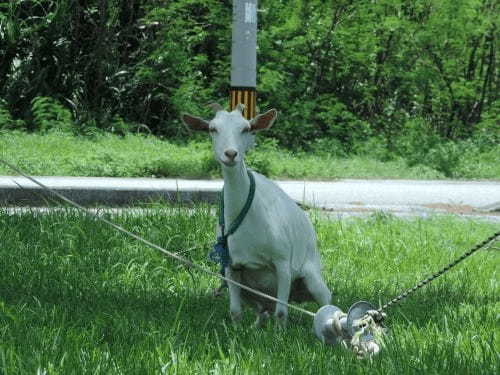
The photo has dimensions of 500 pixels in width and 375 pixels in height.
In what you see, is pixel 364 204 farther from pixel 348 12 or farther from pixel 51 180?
pixel 348 12

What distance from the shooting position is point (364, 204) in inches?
402

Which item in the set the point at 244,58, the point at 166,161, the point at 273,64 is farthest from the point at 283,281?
the point at 273,64

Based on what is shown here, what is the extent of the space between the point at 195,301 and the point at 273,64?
457 inches

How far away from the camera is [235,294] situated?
160 inches

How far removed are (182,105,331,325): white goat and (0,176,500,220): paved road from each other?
3.52 m

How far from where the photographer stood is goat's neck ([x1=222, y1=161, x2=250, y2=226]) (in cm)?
390

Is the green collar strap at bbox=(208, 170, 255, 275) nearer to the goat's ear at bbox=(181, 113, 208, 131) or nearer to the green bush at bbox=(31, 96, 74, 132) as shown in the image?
the goat's ear at bbox=(181, 113, 208, 131)

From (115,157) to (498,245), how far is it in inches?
235

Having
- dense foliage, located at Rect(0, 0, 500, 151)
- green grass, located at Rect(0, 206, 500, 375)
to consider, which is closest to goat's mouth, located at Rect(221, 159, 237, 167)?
green grass, located at Rect(0, 206, 500, 375)

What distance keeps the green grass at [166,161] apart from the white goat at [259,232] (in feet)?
23.3

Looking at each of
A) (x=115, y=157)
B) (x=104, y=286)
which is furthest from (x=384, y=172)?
(x=104, y=286)

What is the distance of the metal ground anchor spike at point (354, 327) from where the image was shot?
3.43 metres

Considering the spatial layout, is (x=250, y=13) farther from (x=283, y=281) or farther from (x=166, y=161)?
(x=283, y=281)

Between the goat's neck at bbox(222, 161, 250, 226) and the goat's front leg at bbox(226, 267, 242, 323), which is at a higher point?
the goat's neck at bbox(222, 161, 250, 226)
